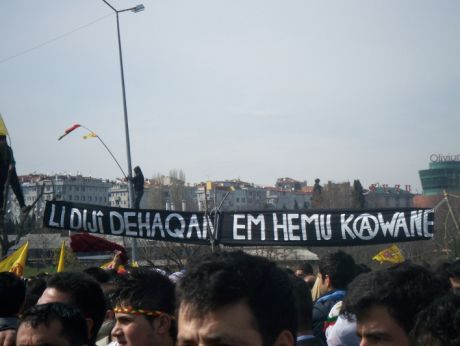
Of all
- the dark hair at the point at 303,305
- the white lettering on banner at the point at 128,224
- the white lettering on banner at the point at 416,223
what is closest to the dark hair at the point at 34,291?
the dark hair at the point at 303,305

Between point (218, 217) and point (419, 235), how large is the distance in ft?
10.7

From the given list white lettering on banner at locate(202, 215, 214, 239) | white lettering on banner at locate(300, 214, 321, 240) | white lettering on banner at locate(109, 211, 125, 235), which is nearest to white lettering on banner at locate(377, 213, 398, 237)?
white lettering on banner at locate(300, 214, 321, 240)

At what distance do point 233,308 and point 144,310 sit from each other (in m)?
1.81

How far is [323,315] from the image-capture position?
630cm

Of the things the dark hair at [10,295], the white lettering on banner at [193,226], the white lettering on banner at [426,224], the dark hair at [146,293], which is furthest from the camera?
the white lettering on banner at [193,226]

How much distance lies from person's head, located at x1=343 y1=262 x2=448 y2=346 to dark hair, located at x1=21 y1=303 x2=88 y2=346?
151 centimetres

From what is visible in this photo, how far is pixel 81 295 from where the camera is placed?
4930mm

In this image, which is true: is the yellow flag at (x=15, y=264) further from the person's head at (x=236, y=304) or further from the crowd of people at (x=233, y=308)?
the person's head at (x=236, y=304)

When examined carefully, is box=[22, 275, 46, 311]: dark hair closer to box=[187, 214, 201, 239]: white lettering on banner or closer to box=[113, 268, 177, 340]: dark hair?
box=[113, 268, 177, 340]: dark hair

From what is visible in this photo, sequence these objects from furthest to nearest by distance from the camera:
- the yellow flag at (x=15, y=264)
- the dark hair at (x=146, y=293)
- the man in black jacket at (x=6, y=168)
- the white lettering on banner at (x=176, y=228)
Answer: the man in black jacket at (x=6, y=168) < the white lettering on banner at (x=176, y=228) < the yellow flag at (x=15, y=264) < the dark hair at (x=146, y=293)

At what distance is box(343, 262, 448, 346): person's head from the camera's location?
360 centimetres

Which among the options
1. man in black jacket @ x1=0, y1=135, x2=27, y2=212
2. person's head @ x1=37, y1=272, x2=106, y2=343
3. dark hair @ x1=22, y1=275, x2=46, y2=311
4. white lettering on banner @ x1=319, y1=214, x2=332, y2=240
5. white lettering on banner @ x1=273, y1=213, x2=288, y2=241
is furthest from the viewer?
man in black jacket @ x1=0, y1=135, x2=27, y2=212

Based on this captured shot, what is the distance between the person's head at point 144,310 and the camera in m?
4.14

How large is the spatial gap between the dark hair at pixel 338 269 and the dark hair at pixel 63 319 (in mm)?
3382
